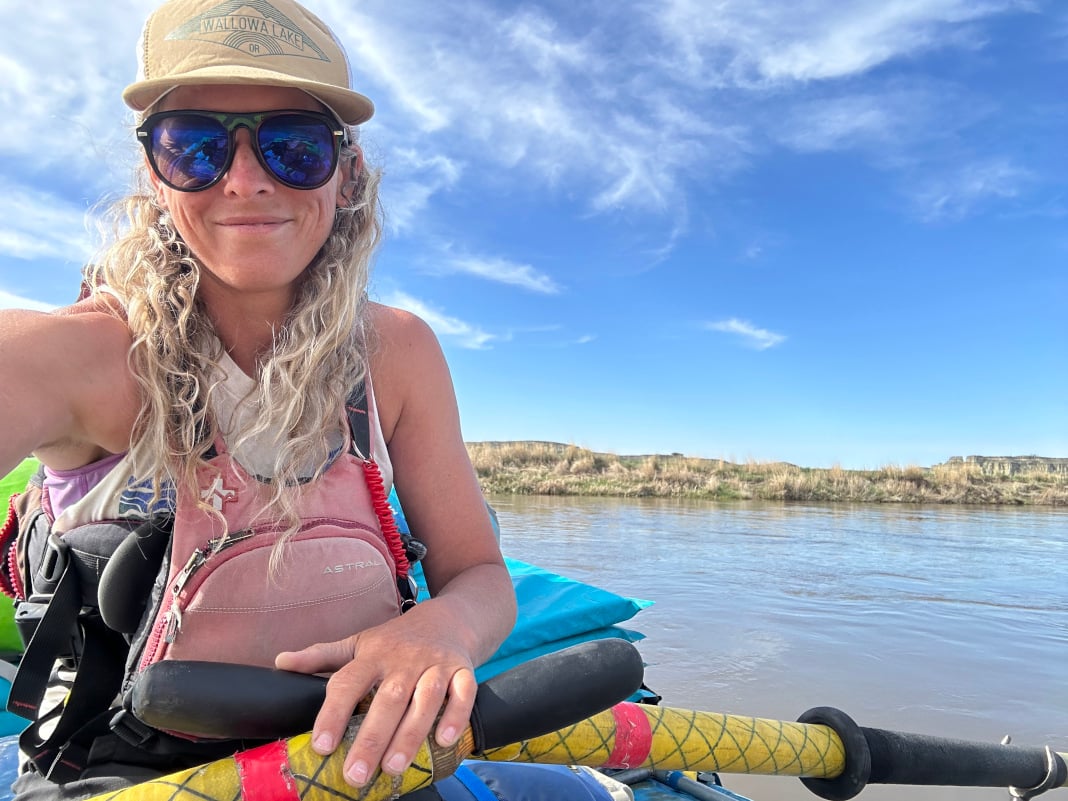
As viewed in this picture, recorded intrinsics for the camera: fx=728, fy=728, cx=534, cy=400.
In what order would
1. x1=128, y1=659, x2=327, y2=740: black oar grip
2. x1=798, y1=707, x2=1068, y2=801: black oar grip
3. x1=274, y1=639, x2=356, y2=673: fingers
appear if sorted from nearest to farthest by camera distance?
x1=128, y1=659, x2=327, y2=740: black oar grip, x1=274, y1=639, x2=356, y2=673: fingers, x1=798, y1=707, x2=1068, y2=801: black oar grip

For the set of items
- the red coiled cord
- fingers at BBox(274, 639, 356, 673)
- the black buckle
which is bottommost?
the black buckle

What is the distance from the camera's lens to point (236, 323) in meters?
1.15

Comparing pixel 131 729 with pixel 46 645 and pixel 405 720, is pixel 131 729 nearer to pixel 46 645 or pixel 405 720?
pixel 46 645

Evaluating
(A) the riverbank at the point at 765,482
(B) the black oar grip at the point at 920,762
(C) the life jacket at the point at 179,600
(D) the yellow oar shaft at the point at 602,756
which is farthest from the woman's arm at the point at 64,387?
(A) the riverbank at the point at 765,482

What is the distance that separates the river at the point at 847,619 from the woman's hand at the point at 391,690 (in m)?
1.73

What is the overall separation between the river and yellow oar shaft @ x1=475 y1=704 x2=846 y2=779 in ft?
2.98

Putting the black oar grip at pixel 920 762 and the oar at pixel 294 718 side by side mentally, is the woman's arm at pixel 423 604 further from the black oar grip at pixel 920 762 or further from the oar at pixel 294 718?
the black oar grip at pixel 920 762

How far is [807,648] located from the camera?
351 cm

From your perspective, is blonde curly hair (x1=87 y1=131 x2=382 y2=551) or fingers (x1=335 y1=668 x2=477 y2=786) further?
blonde curly hair (x1=87 y1=131 x2=382 y2=551)

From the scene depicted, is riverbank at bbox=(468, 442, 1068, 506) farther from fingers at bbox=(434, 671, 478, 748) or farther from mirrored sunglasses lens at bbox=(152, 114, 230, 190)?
fingers at bbox=(434, 671, 478, 748)

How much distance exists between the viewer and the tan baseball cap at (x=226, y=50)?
100 centimetres

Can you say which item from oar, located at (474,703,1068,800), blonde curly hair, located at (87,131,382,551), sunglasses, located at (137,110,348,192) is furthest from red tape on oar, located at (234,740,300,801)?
sunglasses, located at (137,110,348,192)

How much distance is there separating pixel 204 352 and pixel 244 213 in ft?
0.69

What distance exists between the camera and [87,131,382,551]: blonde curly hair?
99 centimetres
